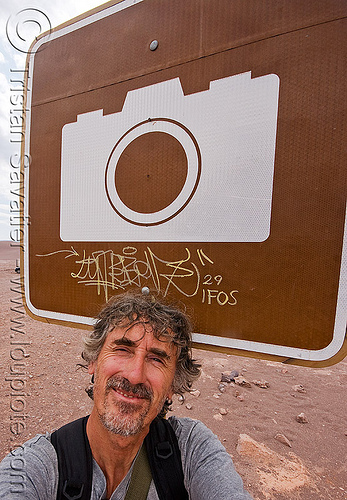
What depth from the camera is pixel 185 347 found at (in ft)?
5.30

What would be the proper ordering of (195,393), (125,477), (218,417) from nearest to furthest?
(125,477) < (218,417) < (195,393)

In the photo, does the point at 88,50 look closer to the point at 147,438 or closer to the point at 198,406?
the point at 147,438

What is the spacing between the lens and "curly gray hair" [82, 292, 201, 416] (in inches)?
58.3

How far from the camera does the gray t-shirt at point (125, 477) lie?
1.08 meters

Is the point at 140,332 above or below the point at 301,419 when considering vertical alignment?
above

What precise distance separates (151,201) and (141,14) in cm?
93

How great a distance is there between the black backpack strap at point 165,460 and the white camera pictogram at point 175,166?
3.10 ft

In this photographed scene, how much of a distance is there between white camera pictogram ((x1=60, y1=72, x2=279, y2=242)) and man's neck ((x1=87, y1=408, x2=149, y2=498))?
92cm

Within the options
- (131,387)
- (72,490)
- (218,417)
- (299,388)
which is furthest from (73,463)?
(299,388)

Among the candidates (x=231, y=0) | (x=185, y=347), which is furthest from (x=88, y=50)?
(x=185, y=347)

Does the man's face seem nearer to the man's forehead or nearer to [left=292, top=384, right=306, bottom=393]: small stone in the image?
the man's forehead

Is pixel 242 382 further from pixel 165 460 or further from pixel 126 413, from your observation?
pixel 126 413

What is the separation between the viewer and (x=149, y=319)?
150cm

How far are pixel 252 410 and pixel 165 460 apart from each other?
8.62 feet
